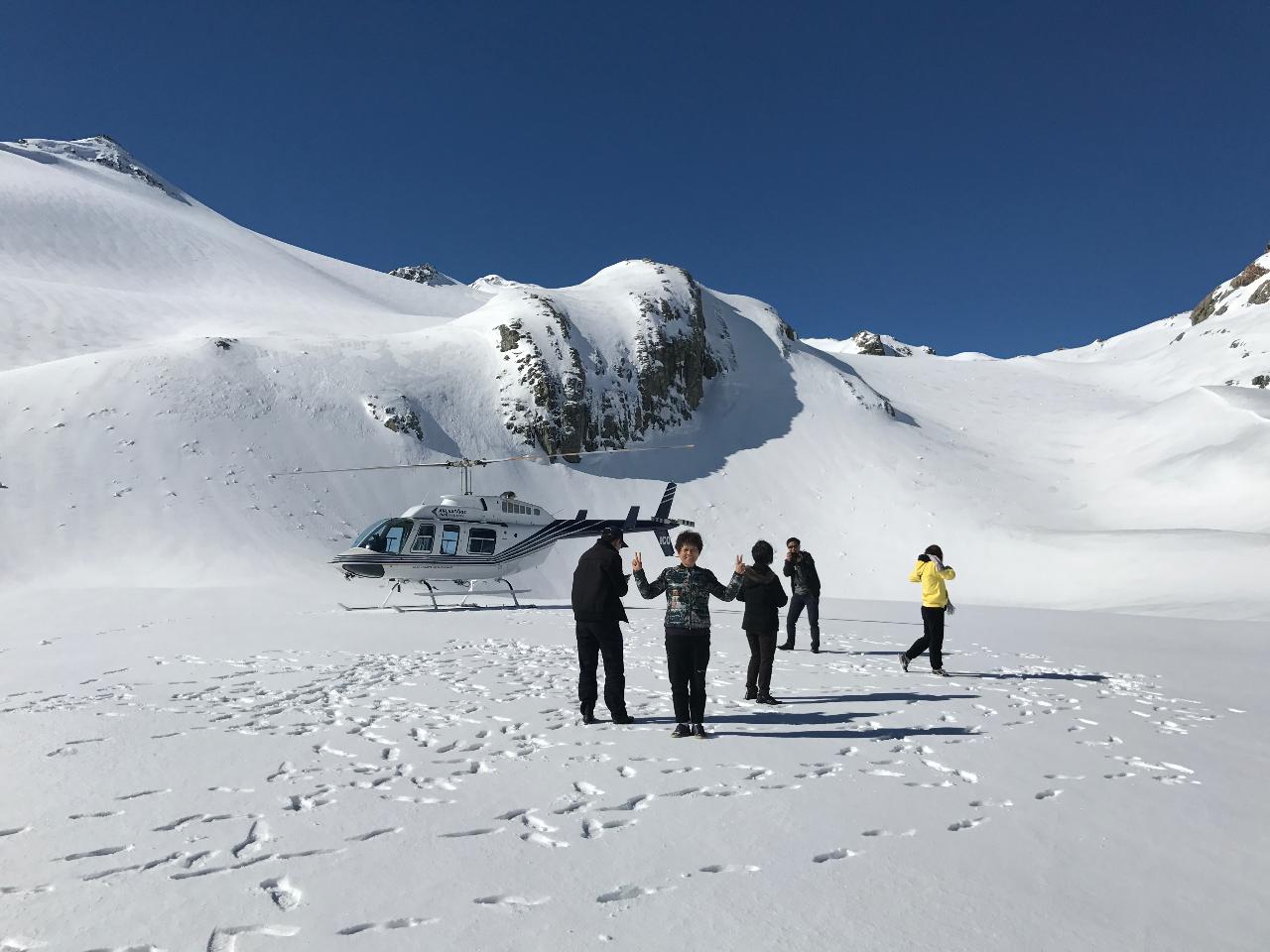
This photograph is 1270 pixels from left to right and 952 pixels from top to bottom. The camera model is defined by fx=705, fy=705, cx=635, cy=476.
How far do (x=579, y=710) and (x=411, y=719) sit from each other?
168cm

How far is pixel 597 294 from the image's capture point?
49750 millimetres

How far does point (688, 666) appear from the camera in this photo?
6.42 metres

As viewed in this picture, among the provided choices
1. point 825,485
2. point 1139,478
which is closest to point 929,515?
point 825,485

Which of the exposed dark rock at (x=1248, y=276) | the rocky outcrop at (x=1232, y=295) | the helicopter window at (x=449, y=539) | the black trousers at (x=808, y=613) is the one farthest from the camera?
the exposed dark rock at (x=1248, y=276)

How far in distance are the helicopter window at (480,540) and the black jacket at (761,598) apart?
38.8 feet

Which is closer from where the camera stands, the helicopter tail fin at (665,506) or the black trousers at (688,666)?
the black trousers at (688,666)

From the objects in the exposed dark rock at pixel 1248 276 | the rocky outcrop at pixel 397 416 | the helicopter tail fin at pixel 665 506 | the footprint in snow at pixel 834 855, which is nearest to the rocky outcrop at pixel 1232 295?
the exposed dark rock at pixel 1248 276

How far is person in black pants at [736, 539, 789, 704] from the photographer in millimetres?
7934

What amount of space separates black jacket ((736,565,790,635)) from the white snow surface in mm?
1022

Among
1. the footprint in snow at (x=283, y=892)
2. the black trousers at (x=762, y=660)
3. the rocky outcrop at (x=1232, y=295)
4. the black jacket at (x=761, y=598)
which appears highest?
the rocky outcrop at (x=1232, y=295)

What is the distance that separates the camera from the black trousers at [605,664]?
271 inches

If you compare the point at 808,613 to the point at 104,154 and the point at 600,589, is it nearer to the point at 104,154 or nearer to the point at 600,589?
the point at 600,589

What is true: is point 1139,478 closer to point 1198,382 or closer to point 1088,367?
point 1198,382

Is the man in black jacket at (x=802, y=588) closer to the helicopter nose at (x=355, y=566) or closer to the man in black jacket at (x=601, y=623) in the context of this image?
the man in black jacket at (x=601, y=623)
